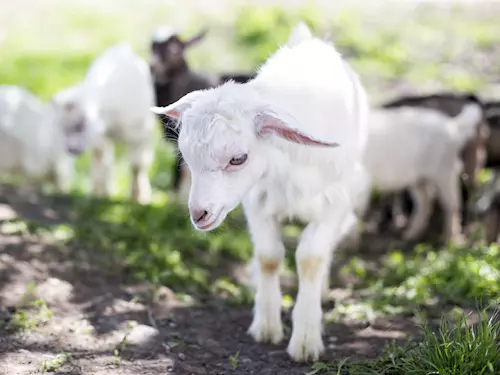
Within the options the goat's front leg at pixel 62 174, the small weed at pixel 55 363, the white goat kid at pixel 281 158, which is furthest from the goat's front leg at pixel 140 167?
the small weed at pixel 55 363

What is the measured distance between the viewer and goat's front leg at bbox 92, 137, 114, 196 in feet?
28.2

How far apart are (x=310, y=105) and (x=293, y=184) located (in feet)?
1.57

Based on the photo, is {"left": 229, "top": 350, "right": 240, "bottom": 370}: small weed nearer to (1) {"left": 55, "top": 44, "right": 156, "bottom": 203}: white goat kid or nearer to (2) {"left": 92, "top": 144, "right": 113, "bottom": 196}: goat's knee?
(1) {"left": 55, "top": 44, "right": 156, "bottom": 203}: white goat kid

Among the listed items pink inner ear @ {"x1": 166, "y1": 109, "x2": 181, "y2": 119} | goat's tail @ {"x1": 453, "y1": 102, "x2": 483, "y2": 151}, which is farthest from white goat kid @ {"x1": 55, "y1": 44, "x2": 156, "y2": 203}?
pink inner ear @ {"x1": 166, "y1": 109, "x2": 181, "y2": 119}

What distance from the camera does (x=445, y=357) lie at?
12.1 ft

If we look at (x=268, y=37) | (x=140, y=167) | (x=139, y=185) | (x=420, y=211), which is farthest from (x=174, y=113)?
(x=268, y=37)

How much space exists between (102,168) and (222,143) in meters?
5.22

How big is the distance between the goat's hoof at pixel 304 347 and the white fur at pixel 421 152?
3928 millimetres

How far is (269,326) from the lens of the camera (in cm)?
473

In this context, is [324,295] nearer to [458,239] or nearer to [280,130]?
[280,130]

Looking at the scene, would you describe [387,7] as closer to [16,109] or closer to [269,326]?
[16,109]

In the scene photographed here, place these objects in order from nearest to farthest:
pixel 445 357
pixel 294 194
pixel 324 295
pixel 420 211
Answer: pixel 445 357
pixel 294 194
pixel 324 295
pixel 420 211

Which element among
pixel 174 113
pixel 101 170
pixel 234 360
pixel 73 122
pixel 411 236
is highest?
pixel 73 122

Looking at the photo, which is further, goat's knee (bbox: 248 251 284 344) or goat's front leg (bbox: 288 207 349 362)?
goat's knee (bbox: 248 251 284 344)
